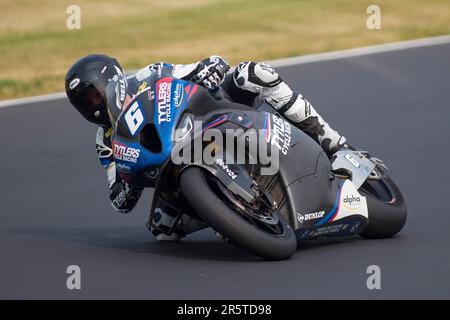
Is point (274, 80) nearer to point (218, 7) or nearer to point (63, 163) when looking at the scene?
point (63, 163)

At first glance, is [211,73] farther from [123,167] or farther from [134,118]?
[123,167]

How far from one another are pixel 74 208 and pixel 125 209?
1544 millimetres

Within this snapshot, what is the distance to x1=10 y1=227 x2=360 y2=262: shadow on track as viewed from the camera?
6.37 m

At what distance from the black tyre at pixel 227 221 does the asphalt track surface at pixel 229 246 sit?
11 centimetres

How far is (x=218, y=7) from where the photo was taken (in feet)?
59.1

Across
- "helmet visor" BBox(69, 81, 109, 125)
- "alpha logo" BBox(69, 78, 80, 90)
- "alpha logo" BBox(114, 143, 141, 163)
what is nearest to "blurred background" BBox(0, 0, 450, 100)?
"helmet visor" BBox(69, 81, 109, 125)

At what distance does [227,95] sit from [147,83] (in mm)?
Answer: 636

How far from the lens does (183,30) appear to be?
16141 mm

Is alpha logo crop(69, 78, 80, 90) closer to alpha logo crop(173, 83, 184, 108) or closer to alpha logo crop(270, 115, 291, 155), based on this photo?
alpha logo crop(173, 83, 184, 108)

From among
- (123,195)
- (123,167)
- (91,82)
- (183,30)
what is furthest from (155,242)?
(183,30)

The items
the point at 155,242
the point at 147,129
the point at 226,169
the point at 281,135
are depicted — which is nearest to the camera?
the point at 226,169

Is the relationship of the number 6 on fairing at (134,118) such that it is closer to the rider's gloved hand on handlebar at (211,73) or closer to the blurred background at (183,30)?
the rider's gloved hand on handlebar at (211,73)
